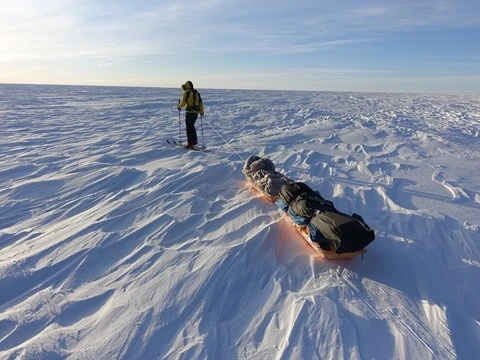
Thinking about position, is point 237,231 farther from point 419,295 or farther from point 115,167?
point 115,167

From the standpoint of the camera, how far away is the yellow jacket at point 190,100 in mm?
9094

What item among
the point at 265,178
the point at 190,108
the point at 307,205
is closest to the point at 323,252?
the point at 307,205

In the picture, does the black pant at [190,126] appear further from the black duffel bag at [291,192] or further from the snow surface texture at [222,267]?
the black duffel bag at [291,192]

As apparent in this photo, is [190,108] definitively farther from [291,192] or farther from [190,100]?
[291,192]

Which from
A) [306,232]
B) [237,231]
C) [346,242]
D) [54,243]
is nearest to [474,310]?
[346,242]

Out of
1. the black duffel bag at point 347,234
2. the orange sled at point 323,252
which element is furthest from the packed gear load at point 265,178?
the black duffel bag at point 347,234

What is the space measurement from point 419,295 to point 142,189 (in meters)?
4.49

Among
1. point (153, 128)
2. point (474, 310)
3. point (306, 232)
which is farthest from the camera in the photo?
point (153, 128)

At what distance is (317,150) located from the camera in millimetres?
9008

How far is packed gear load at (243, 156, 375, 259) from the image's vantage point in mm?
3359

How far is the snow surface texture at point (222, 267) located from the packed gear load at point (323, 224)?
21 centimetres

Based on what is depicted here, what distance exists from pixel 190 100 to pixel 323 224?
6674 mm

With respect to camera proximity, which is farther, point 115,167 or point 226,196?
point 115,167

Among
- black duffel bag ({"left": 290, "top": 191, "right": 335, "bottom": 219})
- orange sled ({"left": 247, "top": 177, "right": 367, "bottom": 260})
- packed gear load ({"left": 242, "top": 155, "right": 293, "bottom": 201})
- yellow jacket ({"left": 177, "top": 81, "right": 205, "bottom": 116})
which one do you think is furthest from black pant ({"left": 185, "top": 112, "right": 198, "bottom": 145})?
orange sled ({"left": 247, "top": 177, "right": 367, "bottom": 260})
